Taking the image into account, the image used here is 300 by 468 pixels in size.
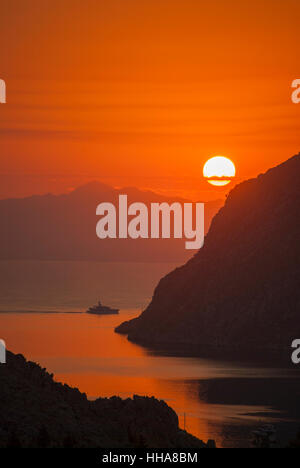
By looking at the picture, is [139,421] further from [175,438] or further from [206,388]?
[206,388]

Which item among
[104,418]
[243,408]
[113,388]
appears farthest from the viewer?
[113,388]

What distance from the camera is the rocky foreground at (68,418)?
69.5 meters

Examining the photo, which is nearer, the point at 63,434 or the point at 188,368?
the point at 63,434

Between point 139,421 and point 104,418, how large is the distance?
2746 millimetres

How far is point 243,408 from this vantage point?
140m

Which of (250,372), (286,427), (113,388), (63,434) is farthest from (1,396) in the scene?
(250,372)

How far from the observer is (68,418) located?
73.5 metres

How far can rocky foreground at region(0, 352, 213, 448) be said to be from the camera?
69500mm

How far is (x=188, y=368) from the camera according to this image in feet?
612
